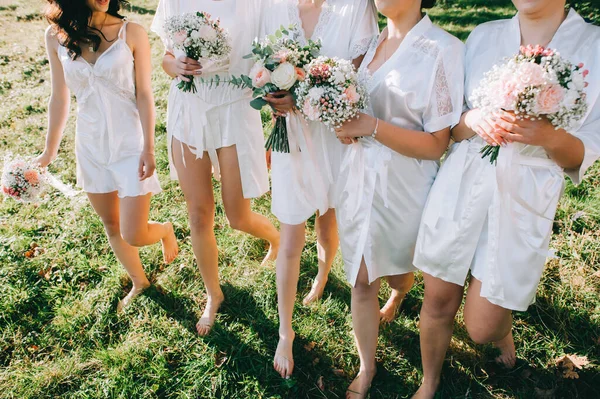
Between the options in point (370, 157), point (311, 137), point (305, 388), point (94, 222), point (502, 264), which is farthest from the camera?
point (94, 222)

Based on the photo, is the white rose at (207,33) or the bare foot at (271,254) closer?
the white rose at (207,33)

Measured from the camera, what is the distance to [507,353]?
10.5 ft

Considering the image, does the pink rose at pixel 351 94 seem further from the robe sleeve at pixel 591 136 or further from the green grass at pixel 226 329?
the green grass at pixel 226 329

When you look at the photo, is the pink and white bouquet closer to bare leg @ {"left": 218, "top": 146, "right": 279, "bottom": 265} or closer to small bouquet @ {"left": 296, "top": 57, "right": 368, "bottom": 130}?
small bouquet @ {"left": 296, "top": 57, "right": 368, "bottom": 130}

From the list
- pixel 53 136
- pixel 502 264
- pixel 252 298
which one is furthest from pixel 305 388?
pixel 53 136

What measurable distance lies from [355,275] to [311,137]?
0.92m

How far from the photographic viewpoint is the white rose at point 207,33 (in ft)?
9.00

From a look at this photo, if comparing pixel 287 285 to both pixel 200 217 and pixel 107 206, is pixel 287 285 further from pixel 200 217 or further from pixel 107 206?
pixel 107 206

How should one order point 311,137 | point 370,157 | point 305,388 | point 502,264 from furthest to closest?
point 305,388 < point 311,137 < point 370,157 < point 502,264

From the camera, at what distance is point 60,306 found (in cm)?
395

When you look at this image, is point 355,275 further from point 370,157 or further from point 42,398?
point 42,398

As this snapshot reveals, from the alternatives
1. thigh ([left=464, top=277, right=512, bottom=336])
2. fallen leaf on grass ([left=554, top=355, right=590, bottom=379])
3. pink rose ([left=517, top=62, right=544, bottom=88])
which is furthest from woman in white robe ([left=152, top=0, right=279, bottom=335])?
fallen leaf on grass ([left=554, top=355, right=590, bottom=379])

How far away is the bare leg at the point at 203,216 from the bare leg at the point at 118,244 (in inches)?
25.0

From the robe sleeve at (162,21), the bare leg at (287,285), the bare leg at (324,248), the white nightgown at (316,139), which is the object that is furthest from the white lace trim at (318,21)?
the bare leg at (324,248)
